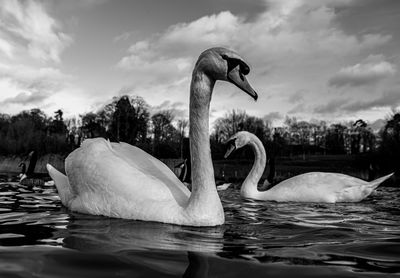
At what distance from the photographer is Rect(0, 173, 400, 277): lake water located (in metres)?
2.43

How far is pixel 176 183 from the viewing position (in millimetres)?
5367

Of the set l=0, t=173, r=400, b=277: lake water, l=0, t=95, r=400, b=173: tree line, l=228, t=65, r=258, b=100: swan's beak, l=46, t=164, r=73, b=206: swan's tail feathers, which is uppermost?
l=0, t=95, r=400, b=173: tree line

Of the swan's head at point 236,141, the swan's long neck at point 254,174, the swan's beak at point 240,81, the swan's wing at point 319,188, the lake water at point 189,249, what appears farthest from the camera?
the swan's head at point 236,141

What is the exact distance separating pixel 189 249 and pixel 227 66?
2.01 m

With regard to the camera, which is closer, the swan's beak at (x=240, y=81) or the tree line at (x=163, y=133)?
the swan's beak at (x=240, y=81)

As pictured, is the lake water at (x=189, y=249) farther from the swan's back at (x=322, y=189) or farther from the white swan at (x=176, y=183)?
the swan's back at (x=322, y=189)

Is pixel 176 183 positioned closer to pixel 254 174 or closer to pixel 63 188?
pixel 63 188

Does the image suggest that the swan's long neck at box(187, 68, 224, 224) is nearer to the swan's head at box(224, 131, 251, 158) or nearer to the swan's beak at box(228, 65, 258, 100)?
the swan's beak at box(228, 65, 258, 100)

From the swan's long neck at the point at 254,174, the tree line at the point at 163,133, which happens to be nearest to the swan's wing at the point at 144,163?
the swan's long neck at the point at 254,174

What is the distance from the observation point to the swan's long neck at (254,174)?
10141mm

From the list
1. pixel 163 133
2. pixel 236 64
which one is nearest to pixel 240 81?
pixel 236 64

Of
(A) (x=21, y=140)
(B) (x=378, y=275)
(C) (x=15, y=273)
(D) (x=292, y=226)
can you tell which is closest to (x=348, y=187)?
(D) (x=292, y=226)

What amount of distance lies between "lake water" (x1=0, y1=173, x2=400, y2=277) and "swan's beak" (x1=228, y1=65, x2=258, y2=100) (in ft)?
4.67

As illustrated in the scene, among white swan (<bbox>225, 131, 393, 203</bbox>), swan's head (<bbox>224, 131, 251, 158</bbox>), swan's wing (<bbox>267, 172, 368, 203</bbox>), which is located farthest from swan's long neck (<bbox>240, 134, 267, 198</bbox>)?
swan's wing (<bbox>267, 172, 368, 203</bbox>)
